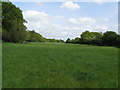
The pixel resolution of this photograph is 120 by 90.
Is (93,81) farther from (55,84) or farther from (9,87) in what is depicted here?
(9,87)

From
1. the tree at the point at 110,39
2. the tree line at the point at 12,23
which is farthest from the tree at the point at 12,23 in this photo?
the tree at the point at 110,39

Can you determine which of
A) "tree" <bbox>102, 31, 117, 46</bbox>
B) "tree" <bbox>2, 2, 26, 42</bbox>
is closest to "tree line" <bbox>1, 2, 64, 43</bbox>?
"tree" <bbox>2, 2, 26, 42</bbox>

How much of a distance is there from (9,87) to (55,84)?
161cm

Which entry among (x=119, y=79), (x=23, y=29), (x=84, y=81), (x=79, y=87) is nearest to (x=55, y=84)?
(x=79, y=87)

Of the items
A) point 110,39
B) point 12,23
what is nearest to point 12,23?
point 12,23

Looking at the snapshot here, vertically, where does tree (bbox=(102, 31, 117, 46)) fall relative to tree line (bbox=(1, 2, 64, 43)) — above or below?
below

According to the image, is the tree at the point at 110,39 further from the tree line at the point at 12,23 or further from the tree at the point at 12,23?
the tree at the point at 12,23

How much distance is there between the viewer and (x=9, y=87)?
4.20 meters

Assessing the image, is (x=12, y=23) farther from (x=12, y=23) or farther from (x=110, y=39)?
(x=110, y=39)

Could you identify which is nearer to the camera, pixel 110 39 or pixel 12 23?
pixel 12 23

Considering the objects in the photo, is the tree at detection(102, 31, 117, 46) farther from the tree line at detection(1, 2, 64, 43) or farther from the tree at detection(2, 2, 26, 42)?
the tree at detection(2, 2, 26, 42)

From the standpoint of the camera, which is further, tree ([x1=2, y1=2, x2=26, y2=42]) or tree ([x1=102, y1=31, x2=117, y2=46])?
tree ([x1=102, y1=31, x2=117, y2=46])

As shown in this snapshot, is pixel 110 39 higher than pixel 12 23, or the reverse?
pixel 12 23

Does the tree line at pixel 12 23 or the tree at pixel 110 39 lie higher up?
the tree line at pixel 12 23
